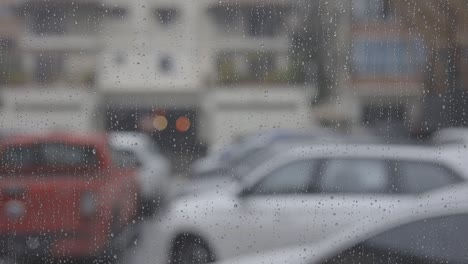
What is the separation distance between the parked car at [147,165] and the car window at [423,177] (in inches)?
26.5

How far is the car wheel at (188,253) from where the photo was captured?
1900 millimetres

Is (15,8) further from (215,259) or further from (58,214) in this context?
(215,259)

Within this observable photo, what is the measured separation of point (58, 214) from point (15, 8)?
1.87ft

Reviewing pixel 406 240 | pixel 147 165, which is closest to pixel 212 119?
pixel 147 165

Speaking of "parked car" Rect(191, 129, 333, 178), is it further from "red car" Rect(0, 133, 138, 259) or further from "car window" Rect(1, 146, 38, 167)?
"car window" Rect(1, 146, 38, 167)

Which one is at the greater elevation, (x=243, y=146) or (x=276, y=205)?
(x=243, y=146)

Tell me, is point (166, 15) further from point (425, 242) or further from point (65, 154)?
point (425, 242)

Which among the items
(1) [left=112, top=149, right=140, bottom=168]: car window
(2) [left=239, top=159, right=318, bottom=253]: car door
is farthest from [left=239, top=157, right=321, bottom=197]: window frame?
(1) [left=112, top=149, right=140, bottom=168]: car window

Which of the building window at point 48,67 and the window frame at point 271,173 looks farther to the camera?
the window frame at point 271,173

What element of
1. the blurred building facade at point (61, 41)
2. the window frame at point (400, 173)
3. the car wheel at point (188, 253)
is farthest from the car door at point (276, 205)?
the blurred building facade at point (61, 41)

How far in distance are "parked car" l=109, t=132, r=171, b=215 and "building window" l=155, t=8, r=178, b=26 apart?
32 cm

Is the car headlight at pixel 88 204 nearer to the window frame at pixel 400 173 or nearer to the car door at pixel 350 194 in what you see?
the car door at pixel 350 194

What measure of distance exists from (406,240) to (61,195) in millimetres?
998

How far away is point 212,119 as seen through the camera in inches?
72.2
